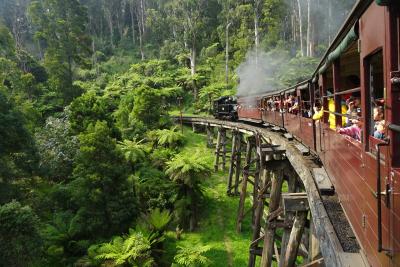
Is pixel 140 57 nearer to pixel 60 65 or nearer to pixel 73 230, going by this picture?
pixel 60 65

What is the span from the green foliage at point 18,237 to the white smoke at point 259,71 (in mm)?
20234

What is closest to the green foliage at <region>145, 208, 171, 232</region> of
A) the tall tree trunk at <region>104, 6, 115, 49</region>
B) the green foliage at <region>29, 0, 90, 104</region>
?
the green foliage at <region>29, 0, 90, 104</region>

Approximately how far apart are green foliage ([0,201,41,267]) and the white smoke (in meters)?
20.2

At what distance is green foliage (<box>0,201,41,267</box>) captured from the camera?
433 inches

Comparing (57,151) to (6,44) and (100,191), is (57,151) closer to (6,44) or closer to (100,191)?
(100,191)

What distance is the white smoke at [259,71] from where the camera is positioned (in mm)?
29078

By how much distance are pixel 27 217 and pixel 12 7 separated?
52.5 metres

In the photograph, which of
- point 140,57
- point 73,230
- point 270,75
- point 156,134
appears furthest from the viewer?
point 140,57

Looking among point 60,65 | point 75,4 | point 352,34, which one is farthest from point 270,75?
point 352,34

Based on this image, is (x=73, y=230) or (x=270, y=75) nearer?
(x=73, y=230)

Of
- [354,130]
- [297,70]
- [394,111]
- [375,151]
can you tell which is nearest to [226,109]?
[297,70]

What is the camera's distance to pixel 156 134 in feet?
72.3

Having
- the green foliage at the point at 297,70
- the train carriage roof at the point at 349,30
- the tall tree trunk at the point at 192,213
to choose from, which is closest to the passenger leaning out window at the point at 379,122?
the train carriage roof at the point at 349,30

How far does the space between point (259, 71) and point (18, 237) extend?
24641 mm
